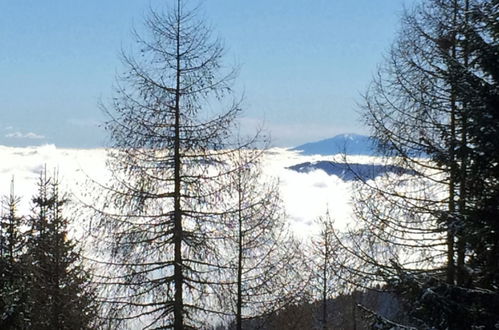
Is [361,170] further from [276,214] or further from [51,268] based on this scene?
[51,268]

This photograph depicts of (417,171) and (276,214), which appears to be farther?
(276,214)

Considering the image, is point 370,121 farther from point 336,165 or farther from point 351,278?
point 351,278

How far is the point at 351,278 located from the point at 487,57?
189 inches

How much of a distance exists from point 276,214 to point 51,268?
8.65 meters

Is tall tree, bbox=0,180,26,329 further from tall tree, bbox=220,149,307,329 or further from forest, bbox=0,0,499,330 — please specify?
tall tree, bbox=220,149,307,329

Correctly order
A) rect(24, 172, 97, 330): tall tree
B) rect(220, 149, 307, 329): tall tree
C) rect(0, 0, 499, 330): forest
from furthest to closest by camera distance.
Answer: rect(24, 172, 97, 330): tall tree, rect(220, 149, 307, 329): tall tree, rect(0, 0, 499, 330): forest

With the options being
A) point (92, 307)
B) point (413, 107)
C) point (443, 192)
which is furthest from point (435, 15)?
point (92, 307)

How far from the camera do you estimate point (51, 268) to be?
17.2 metres

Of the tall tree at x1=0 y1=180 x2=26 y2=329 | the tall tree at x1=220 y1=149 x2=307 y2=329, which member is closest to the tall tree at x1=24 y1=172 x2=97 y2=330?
the tall tree at x1=0 y1=180 x2=26 y2=329

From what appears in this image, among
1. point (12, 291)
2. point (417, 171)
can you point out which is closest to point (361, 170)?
point (417, 171)

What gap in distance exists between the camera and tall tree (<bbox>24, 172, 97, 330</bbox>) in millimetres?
15883

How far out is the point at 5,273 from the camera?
49.5ft

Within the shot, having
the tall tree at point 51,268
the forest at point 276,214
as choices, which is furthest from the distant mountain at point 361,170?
the tall tree at point 51,268

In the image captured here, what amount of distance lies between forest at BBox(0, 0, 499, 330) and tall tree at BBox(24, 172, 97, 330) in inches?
20.1
